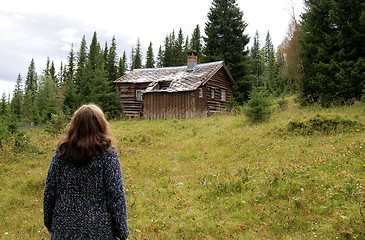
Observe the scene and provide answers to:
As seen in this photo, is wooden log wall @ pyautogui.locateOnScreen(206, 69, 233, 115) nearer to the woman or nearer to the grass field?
the grass field

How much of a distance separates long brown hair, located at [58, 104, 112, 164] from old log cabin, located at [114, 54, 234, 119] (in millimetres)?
25065

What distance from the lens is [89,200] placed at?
11.4 ft

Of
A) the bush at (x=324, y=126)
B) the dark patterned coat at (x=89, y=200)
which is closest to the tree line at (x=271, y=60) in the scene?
the bush at (x=324, y=126)

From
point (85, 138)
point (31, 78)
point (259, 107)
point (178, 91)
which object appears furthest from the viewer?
point (31, 78)

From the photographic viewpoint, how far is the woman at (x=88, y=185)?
3412 millimetres

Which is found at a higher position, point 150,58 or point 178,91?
point 150,58

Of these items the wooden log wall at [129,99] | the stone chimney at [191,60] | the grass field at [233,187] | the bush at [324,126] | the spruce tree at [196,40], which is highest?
the spruce tree at [196,40]

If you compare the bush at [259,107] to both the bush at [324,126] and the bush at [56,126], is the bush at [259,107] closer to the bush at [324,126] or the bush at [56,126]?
the bush at [324,126]

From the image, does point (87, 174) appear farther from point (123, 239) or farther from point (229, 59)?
point (229, 59)

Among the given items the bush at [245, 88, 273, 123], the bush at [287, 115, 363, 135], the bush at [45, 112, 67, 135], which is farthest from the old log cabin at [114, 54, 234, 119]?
the bush at [287, 115, 363, 135]

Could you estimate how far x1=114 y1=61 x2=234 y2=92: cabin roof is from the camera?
2948 cm

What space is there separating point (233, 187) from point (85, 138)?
241 inches

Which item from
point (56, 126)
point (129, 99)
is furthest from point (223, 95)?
point (56, 126)

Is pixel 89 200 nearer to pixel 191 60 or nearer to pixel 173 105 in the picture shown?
pixel 173 105
